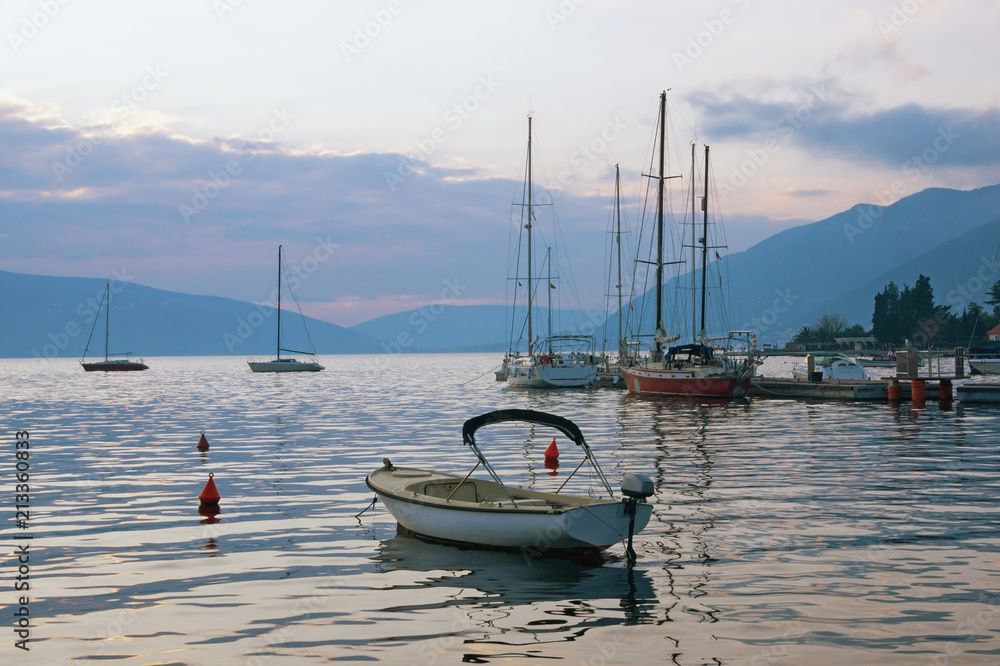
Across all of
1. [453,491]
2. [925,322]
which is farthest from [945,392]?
Result: [925,322]

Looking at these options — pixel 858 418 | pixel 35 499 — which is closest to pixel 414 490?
pixel 35 499

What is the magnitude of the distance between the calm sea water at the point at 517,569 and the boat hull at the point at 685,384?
27.3m

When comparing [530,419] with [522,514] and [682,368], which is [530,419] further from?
[682,368]

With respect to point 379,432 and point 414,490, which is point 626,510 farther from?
point 379,432

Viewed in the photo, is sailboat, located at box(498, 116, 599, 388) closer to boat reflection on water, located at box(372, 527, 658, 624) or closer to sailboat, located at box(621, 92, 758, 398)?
sailboat, located at box(621, 92, 758, 398)

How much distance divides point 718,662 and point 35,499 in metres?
19.3

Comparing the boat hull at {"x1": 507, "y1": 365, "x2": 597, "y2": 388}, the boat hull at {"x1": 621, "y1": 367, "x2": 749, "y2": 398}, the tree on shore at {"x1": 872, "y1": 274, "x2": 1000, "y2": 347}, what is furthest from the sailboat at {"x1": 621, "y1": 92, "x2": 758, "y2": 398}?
the tree on shore at {"x1": 872, "y1": 274, "x2": 1000, "y2": 347}

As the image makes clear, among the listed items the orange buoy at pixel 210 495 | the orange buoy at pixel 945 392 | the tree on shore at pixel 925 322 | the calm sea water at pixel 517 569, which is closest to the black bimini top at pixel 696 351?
the orange buoy at pixel 945 392

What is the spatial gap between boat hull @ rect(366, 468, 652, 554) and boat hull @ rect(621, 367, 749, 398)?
43.8 metres

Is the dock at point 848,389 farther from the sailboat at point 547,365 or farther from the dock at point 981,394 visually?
the sailboat at point 547,365

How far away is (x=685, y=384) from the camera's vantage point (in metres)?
61.2

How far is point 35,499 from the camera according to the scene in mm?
22578

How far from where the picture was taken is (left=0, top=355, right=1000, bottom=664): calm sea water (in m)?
11.0

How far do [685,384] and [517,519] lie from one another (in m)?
47.4
